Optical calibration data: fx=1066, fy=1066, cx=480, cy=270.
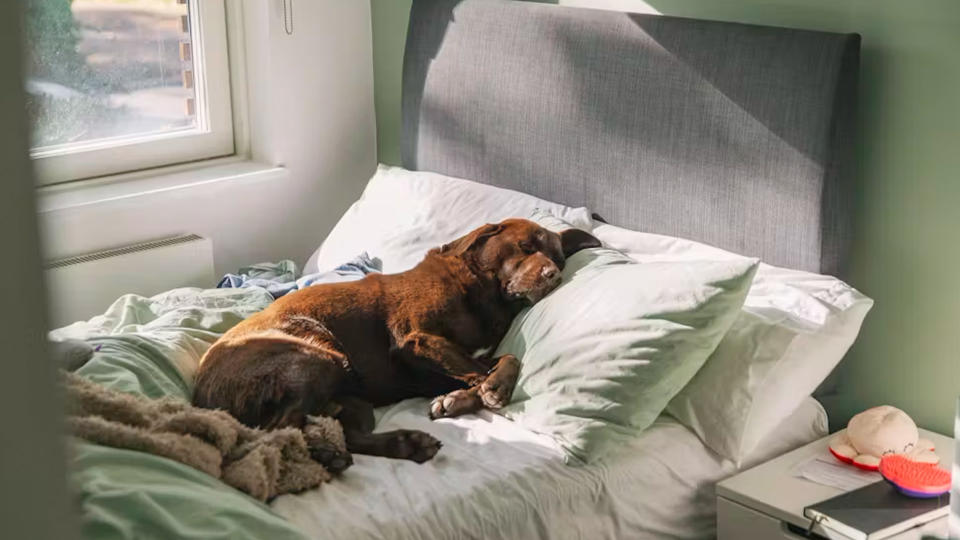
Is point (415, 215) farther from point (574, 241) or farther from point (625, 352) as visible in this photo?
point (625, 352)

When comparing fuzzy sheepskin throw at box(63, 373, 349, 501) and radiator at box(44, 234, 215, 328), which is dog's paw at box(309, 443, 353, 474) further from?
radiator at box(44, 234, 215, 328)

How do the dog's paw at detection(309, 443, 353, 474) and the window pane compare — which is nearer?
the dog's paw at detection(309, 443, 353, 474)

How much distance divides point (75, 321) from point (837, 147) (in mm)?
1967

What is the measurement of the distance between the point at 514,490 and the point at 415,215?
105 cm

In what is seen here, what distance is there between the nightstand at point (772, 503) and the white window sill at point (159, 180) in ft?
6.04

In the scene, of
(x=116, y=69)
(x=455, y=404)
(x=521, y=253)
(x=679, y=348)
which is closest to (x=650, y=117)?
(x=521, y=253)

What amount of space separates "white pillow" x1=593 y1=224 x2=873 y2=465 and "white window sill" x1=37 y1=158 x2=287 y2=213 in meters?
1.70

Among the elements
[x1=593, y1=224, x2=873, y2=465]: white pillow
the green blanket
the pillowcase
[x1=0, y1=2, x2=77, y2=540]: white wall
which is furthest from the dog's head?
[x1=0, y1=2, x2=77, y2=540]: white wall

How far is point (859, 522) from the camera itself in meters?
1.88

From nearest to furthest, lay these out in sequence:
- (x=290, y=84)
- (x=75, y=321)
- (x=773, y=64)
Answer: (x=773, y=64) < (x=75, y=321) < (x=290, y=84)

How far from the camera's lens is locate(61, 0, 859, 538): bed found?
1.87 m

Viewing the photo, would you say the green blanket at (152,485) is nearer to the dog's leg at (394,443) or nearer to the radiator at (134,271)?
the dog's leg at (394,443)

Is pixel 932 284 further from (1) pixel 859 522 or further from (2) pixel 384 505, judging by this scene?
(2) pixel 384 505

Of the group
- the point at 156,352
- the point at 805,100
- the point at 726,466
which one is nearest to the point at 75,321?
the point at 156,352
